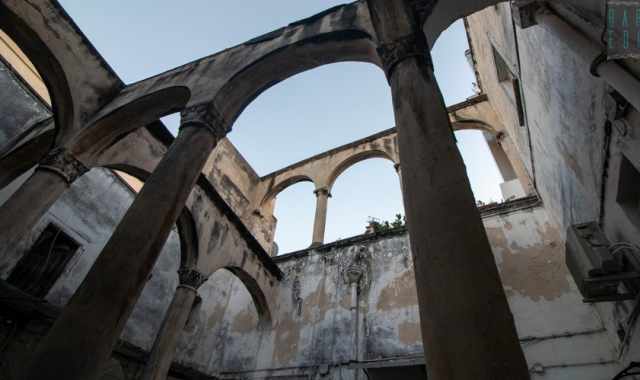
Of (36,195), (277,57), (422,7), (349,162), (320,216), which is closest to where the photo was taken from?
(422,7)

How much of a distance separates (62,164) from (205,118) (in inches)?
131

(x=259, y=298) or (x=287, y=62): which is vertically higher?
(x=287, y=62)

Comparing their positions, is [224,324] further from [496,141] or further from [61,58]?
[496,141]

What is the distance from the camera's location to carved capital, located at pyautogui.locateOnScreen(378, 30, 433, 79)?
3439mm

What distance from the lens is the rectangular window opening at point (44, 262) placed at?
25.3 ft

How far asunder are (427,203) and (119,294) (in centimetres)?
277

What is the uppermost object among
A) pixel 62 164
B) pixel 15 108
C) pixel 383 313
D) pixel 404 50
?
pixel 15 108

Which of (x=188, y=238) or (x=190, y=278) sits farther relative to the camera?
(x=188, y=238)

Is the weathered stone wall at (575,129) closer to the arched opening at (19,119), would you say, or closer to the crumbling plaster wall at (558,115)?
the crumbling plaster wall at (558,115)

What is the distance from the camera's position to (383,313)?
26.8ft

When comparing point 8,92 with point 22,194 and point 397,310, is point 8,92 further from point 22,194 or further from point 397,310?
point 397,310

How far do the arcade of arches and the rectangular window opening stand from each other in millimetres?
35

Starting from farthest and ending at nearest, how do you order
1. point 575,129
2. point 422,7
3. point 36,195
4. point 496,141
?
point 496,141, point 36,195, point 575,129, point 422,7

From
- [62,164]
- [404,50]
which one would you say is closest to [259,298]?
[62,164]
